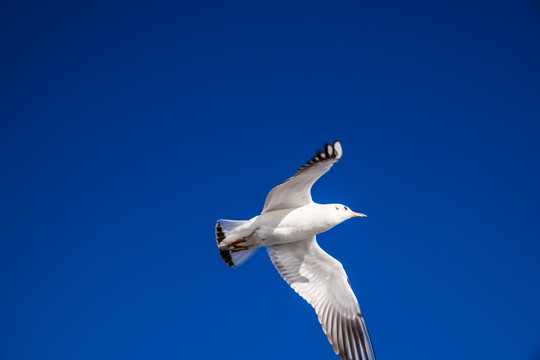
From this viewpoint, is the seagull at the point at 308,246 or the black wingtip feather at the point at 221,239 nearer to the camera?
the seagull at the point at 308,246

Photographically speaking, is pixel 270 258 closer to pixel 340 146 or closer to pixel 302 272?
pixel 302 272

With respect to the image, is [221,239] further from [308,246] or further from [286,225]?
[308,246]

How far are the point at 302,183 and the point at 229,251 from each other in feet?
3.98

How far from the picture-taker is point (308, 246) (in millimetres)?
5891

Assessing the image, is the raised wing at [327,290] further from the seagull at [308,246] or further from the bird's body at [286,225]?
the bird's body at [286,225]

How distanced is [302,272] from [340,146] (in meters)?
2.07

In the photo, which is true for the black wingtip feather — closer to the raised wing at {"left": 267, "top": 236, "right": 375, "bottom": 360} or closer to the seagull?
the seagull

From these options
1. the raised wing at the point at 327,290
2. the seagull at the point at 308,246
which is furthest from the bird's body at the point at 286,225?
the raised wing at the point at 327,290

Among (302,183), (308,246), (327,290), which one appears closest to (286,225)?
(302,183)

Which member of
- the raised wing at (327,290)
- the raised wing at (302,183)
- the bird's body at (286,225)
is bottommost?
the raised wing at (327,290)

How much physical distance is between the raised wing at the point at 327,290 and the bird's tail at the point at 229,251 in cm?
49

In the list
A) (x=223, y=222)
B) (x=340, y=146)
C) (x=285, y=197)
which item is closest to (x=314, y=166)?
(x=340, y=146)

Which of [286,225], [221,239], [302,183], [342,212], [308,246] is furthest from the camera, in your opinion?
[308,246]

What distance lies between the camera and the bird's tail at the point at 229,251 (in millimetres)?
5389
